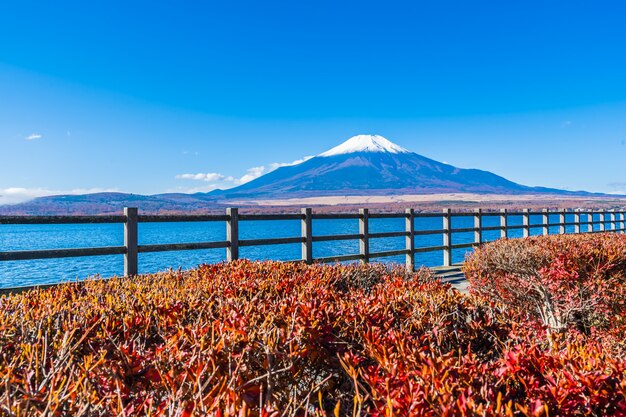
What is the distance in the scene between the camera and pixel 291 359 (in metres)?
2.04

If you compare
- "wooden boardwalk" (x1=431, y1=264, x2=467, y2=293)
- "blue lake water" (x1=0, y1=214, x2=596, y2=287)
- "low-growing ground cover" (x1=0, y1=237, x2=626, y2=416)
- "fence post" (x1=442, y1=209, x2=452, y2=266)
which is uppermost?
"low-growing ground cover" (x1=0, y1=237, x2=626, y2=416)

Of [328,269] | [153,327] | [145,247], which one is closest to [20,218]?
[145,247]

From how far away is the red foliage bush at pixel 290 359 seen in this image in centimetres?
157

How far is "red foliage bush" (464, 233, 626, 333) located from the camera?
204 inches

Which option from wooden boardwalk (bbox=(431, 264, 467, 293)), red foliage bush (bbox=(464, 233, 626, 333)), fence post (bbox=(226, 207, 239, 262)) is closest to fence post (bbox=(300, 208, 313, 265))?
fence post (bbox=(226, 207, 239, 262))

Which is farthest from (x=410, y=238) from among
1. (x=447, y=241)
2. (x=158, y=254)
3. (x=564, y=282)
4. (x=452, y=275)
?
(x=158, y=254)

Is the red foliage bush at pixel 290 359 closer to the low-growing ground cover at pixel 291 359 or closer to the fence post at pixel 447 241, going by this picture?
the low-growing ground cover at pixel 291 359

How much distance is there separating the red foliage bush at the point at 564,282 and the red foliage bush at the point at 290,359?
250 cm

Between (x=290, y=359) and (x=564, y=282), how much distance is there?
15.0ft

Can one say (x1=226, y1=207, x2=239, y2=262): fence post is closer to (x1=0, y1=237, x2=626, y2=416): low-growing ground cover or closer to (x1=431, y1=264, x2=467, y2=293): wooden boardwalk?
(x1=431, y1=264, x2=467, y2=293): wooden boardwalk

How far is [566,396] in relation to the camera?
1631 mm

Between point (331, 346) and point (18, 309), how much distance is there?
6.82 ft

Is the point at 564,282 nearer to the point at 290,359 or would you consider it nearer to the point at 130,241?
the point at 290,359

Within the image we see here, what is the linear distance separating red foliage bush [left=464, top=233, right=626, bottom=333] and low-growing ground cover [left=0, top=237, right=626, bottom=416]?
2.51 m
